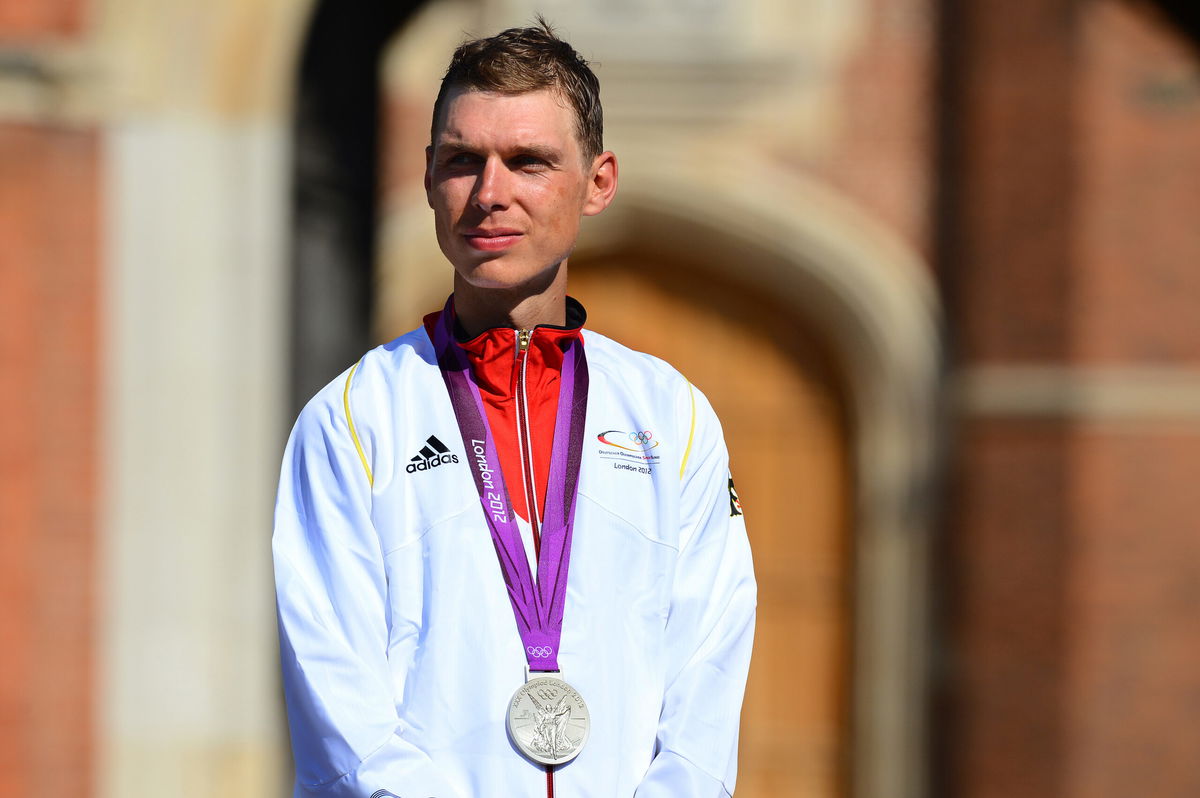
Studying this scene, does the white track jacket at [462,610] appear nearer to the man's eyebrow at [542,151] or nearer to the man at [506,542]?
the man at [506,542]

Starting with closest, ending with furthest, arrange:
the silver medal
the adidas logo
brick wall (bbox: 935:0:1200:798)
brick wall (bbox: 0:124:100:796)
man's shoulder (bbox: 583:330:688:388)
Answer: the silver medal
the adidas logo
man's shoulder (bbox: 583:330:688:388)
brick wall (bbox: 0:124:100:796)
brick wall (bbox: 935:0:1200:798)

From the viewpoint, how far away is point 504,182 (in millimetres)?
1716

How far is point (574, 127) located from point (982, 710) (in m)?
8.31

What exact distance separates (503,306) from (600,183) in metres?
0.17

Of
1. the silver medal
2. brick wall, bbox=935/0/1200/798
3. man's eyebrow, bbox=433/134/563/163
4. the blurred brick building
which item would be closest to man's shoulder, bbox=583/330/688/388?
man's eyebrow, bbox=433/134/563/163

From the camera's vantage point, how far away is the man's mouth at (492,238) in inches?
67.9

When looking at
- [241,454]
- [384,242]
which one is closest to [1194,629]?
[384,242]

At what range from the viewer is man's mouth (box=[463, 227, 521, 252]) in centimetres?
172

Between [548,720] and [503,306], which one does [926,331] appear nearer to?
[503,306]

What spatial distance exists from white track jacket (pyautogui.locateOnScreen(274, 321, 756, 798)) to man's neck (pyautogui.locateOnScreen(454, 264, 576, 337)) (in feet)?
0.20

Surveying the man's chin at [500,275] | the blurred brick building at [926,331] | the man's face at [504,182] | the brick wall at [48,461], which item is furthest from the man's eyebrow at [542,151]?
the blurred brick building at [926,331]

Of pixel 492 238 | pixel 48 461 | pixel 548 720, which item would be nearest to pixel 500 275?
pixel 492 238

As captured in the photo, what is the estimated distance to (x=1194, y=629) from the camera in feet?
30.8

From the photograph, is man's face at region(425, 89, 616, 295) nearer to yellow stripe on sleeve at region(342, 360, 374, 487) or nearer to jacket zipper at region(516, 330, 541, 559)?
jacket zipper at region(516, 330, 541, 559)
